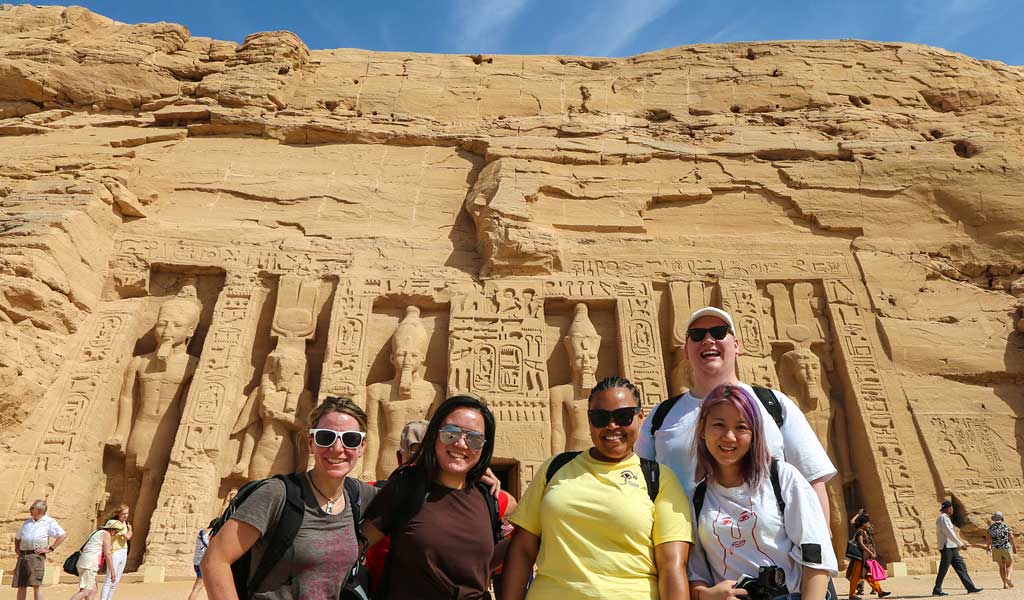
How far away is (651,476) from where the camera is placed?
114 inches

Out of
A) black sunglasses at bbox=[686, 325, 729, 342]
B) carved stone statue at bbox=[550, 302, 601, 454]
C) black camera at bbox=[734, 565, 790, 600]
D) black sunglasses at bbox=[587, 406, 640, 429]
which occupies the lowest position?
black camera at bbox=[734, 565, 790, 600]

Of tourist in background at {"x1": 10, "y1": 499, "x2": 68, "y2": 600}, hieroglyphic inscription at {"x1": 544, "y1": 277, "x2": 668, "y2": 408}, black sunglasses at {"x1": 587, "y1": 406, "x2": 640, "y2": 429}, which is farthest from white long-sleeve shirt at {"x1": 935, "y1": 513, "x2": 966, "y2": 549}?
tourist in background at {"x1": 10, "y1": 499, "x2": 68, "y2": 600}

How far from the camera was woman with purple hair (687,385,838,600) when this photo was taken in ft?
8.63

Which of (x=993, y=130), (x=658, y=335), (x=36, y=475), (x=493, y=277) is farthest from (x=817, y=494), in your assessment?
(x=993, y=130)

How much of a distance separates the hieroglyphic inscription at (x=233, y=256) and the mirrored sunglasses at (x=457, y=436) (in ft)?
29.7

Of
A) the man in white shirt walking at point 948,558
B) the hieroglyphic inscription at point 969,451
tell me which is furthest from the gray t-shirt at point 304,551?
the hieroglyphic inscription at point 969,451

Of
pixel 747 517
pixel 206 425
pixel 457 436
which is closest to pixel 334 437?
pixel 457 436

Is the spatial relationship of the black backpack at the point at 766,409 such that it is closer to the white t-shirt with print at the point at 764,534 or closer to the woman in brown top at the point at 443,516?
the white t-shirt with print at the point at 764,534

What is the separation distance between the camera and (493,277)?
1176 centimetres

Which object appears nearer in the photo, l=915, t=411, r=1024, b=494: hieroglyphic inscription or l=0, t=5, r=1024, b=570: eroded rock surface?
l=915, t=411, r=1024, b=494: hieroglyphic inscription

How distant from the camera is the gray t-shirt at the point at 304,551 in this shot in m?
2.68

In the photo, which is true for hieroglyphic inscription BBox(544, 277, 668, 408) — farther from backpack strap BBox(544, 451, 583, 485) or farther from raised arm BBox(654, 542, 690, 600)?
raised arm BBox(654, 542, 690, 600)

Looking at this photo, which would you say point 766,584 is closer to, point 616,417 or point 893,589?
point 616,417

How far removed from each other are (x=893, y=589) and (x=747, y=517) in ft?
22.1
